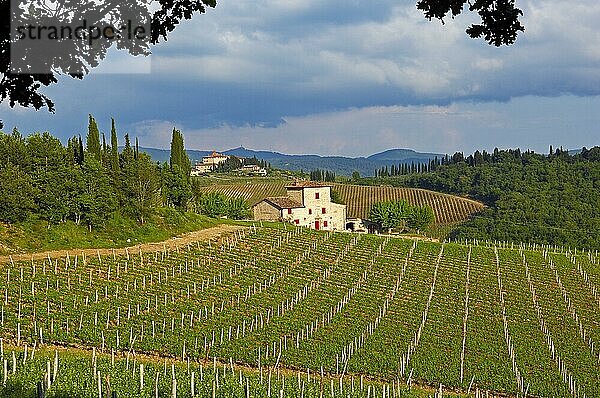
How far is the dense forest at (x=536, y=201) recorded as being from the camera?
73562 mm

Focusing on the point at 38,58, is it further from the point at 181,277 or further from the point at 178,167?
the point at 178,167

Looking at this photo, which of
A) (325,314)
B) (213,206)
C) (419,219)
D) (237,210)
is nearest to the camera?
(325,314)

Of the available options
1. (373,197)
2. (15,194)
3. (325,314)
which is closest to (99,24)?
(325,314)

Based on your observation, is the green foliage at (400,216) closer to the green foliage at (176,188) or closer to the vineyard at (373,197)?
the vineyard at (373,197)

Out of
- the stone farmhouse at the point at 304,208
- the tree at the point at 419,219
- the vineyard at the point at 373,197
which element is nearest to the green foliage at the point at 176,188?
the stone farmhouse at the point at 304,208

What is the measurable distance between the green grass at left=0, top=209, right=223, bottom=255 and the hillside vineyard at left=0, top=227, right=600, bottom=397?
3.93 m

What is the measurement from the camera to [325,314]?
2788 cm

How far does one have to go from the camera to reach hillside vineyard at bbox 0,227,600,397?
2205 centimetres

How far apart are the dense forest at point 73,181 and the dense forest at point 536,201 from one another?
45.1 meters

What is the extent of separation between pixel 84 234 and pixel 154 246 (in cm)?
427

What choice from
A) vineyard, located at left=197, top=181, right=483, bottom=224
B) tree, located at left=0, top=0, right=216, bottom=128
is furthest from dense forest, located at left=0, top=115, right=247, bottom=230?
vineyard, located at left=197, top=181, right=483, bottom=224

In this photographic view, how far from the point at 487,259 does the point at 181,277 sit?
2106 centimetres

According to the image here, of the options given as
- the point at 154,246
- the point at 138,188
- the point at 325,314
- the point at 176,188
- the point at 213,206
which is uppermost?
the point at 138,188

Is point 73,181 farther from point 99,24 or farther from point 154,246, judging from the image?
point 99,24
